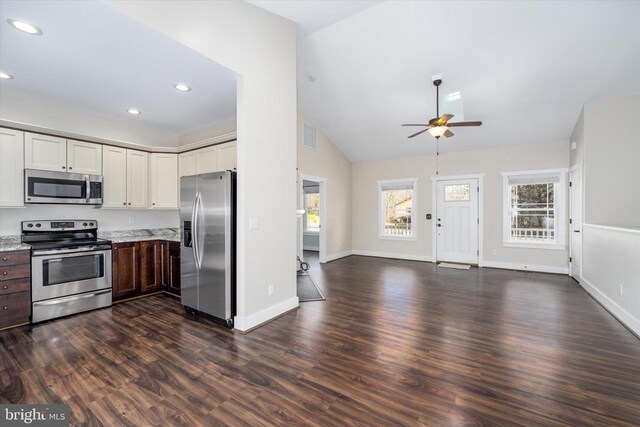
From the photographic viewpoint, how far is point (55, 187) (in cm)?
366

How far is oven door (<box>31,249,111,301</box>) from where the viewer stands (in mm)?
3240

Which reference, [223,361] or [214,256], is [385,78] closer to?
[214,256]

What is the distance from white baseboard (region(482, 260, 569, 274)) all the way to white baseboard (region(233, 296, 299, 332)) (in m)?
5.06

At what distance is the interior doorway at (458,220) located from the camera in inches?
261

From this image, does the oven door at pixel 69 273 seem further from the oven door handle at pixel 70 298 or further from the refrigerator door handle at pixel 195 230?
the refrigerator door handle at pixel 195 230

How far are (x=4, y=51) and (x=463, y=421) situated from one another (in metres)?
4.89

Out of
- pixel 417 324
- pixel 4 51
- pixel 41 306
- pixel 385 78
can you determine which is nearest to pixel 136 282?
pixel 41 306

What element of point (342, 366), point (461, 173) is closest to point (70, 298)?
point (342, 366)

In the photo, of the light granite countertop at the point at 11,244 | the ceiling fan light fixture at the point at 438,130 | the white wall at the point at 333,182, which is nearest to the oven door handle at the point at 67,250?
the light granite countertop at the point at 11,244

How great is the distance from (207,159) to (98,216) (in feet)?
6.07

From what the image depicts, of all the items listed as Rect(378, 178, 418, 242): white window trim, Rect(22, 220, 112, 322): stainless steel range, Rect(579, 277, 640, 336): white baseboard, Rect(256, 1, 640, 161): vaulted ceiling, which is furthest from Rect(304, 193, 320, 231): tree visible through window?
Rect(579, 277, 640, 336): white baseboard

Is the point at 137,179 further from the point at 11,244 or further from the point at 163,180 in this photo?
the point at 11,244

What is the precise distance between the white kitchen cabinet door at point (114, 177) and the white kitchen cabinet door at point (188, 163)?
794 millimetres

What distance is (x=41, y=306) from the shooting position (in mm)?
3240
